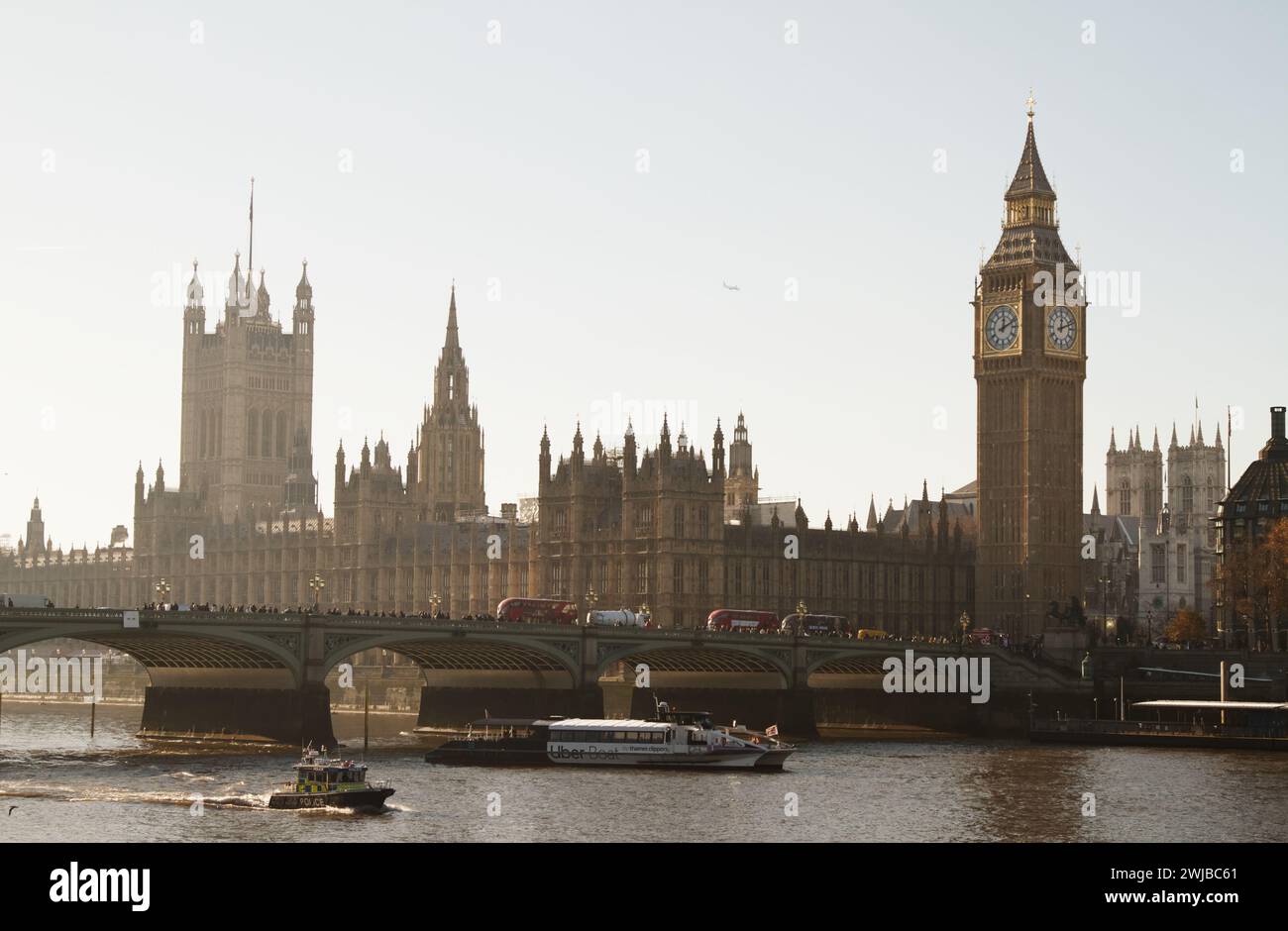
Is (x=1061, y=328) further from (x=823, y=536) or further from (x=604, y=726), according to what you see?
(x=604, y=726)

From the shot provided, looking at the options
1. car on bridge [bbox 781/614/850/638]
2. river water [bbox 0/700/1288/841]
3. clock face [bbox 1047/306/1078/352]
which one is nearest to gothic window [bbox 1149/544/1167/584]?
clock face [bbox 1047/306/1078/352]

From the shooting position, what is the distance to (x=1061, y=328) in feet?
508

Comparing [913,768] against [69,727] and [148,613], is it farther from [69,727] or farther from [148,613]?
[69,727]

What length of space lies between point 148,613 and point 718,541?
5756cm

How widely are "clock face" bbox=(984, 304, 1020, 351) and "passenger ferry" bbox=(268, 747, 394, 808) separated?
91795mm

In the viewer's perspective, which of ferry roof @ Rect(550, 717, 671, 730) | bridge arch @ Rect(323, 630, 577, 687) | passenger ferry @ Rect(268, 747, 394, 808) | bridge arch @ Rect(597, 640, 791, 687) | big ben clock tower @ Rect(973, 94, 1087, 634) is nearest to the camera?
passenger ferry @ Rect(268, 747, 394, 808)

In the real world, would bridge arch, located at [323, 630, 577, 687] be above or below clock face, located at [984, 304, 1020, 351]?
below

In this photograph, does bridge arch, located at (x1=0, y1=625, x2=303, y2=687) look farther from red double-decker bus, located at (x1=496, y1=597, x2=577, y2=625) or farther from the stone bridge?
red double-decker bus, located at (x1=496, y1=597, x2=577, y2=625)

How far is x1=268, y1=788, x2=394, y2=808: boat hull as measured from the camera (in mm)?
68812

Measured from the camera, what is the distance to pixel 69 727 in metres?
128

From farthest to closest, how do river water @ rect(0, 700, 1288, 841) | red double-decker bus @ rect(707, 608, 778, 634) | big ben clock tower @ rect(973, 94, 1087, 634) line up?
big ben clock tower @ rect(973, 94, 1087, 634) → red double-decker bus @ rect(707, 608, 778, 634) → river water @ rect(0, 700, 1288, 841)

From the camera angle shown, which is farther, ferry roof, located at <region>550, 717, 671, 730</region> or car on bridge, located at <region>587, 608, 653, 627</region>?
car on bridge, located at <region>587, 608, 653, 627</region>
